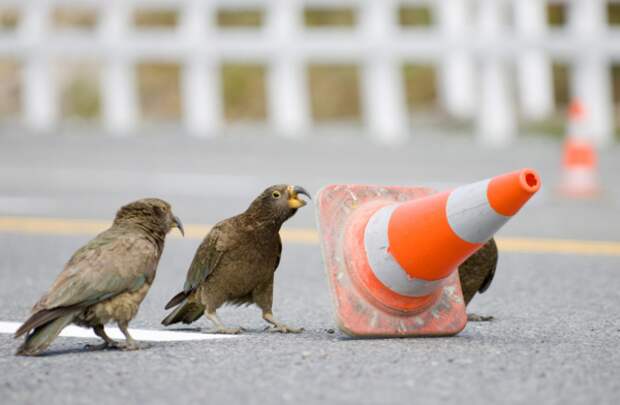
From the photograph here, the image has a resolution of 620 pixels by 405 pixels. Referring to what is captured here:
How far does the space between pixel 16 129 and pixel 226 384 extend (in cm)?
1153

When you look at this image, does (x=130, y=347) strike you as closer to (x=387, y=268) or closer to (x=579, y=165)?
(x=387, y=268)

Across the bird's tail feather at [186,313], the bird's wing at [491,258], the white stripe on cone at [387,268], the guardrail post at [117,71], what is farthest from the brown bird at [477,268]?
the guardrail post at [117,71]

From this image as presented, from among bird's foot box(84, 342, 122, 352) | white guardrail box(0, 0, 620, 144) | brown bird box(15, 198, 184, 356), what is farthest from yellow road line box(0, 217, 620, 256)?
bird's foot box(84, 342, 122, 352)

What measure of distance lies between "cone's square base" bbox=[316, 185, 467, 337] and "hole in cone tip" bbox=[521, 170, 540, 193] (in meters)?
0.79

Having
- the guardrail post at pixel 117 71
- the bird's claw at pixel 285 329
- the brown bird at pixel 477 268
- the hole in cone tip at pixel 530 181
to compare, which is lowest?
the bird's claw at pixel 285 329

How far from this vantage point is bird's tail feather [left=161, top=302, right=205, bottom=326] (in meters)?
5.38

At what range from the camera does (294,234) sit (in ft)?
32.3

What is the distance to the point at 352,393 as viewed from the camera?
13.2 ft

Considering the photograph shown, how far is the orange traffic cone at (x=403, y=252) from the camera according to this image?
4.79 metres

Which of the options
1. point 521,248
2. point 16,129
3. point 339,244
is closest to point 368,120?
point 16,129

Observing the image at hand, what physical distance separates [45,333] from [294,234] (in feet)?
17.3

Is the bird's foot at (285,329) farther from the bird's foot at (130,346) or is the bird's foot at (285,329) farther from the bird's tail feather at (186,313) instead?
the bird's foot at (130,346)

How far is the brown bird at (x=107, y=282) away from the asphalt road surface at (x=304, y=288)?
12cm

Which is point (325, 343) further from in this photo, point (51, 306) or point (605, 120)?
point (605, 120)
